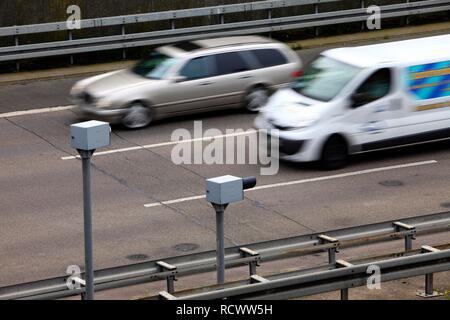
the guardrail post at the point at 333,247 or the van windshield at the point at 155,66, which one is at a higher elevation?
the van windshield at the point at 155,66

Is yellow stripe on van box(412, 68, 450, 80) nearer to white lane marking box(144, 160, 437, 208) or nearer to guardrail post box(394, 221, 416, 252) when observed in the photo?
white lane marking box(144, 160, 437, 208)

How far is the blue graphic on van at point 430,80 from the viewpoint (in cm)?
2016

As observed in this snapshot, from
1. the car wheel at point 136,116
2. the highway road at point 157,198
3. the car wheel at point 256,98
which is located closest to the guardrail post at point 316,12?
the car wheel at point 256,98

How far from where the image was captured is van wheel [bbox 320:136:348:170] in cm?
1964

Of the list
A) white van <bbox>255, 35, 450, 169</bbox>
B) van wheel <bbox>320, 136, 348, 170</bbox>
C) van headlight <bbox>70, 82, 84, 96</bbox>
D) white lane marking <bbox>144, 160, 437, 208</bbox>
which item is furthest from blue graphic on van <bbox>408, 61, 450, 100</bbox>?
van headlight <bbox>70, 82, 84, 96</bbox>

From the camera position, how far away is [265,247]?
1332cm

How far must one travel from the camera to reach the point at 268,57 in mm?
23188

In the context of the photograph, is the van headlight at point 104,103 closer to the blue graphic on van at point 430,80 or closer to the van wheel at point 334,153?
the van wheel at point 334,153

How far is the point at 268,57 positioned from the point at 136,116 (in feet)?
9.75

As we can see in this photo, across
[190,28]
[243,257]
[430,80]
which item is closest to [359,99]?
[430,80]

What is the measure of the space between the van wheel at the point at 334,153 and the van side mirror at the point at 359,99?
0.62m

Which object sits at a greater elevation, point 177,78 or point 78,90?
point 177,78

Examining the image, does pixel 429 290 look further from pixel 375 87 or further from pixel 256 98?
pixel 256 98
